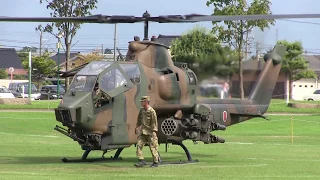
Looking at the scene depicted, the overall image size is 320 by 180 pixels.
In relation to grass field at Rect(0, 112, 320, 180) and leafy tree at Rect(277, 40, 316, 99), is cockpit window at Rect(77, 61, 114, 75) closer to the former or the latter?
grass field at Rect(0, 112, 320, 180)

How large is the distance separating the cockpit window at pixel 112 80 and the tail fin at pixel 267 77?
6.21 metres

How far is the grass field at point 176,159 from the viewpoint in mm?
19516

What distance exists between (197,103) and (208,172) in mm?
3327

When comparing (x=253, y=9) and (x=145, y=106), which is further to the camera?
(x=253, y=9)

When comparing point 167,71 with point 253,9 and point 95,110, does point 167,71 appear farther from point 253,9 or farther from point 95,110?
point 253,9

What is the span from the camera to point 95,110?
20.9m

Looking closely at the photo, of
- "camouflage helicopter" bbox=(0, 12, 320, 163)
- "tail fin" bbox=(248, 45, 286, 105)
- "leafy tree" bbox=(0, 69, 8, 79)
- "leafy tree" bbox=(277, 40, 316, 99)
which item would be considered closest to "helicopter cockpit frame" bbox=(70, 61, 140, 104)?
"camouflage helicopter" bbox=(0, 12, 320, 163)

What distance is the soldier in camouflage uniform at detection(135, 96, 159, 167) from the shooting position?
20.8 m

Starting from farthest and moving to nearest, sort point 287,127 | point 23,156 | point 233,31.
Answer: point 287,127 < point 233,31 < point 23,156

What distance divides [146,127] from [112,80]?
1.59m

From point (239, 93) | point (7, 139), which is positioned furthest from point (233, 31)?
point (239, 93)

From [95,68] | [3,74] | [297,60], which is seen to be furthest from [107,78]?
[3,74]

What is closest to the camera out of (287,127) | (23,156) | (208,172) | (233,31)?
(208,172)

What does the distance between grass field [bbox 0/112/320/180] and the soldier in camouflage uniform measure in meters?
0.63
